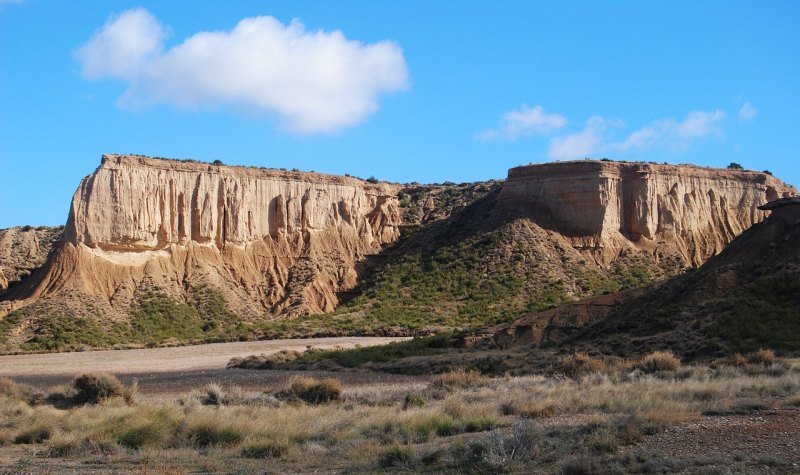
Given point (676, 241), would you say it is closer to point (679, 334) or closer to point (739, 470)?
point (679, 334)

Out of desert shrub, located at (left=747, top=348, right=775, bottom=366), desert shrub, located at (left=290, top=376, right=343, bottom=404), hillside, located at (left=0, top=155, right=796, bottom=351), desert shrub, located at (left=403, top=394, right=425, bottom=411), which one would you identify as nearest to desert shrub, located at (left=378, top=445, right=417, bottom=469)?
desert shrub, located at (left=403, top=394, right=425, bottom=411)

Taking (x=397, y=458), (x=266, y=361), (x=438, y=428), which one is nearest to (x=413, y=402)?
(x=438, y=428)

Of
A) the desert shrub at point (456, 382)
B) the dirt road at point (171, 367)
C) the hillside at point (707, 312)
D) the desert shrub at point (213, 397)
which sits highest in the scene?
the hillside at point (707, 312)

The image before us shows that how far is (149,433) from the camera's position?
632 inches

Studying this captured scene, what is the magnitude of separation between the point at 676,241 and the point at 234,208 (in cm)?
3497

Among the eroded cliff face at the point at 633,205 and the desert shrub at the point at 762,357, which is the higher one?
the eroded cliff face at the point at 633,205

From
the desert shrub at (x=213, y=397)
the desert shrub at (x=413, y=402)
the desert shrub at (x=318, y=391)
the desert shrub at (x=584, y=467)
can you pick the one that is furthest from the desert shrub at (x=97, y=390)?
the desert shrub at (x=584, y=467)

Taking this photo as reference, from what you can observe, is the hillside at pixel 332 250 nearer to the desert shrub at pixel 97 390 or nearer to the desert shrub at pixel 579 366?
the desert shrub at pixel 579 366

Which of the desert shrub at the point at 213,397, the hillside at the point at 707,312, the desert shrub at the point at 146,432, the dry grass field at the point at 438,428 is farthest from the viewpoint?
the hillside at the point at 707,312

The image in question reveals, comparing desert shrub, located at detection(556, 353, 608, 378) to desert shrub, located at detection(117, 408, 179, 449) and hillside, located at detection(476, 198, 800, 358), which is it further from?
desert shrub, located at detection(117, 408, 179, 449)

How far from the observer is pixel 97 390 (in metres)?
22.5

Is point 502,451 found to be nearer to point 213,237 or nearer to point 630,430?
point 630,430

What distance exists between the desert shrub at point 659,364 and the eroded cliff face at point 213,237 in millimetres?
43118

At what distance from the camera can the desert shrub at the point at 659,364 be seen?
2462 cm
